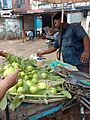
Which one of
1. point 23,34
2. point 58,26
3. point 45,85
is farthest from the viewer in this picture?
point 23,34

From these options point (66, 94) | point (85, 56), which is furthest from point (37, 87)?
point (85, 56)

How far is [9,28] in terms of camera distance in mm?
28344

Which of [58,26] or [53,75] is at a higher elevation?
[58,26]

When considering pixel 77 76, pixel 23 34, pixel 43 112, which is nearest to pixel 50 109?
pixel 43 112

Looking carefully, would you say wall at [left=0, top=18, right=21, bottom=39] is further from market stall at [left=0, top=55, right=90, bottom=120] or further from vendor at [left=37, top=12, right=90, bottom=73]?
market stall at [left=0, top=55, right=90, bottom=120]

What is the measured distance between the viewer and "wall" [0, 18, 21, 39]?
28.3 meters

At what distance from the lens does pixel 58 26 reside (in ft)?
14.9

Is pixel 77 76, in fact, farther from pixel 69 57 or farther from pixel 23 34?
pixel 23 34

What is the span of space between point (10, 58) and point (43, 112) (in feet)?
4.56

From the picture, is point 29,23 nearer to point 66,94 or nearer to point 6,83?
point 66,94

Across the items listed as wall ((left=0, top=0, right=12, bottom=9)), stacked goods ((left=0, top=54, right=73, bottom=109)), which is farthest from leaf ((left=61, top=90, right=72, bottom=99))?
wall ((left=0, top=0, right=12, bottom=9))

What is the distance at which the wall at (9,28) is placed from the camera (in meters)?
28.3

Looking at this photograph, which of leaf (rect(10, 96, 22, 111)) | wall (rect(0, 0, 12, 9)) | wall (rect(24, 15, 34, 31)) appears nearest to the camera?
leaf (rect(10, 96, 22, 111))

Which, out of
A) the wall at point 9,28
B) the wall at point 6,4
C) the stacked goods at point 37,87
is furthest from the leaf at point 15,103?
the wall at point 6,4
